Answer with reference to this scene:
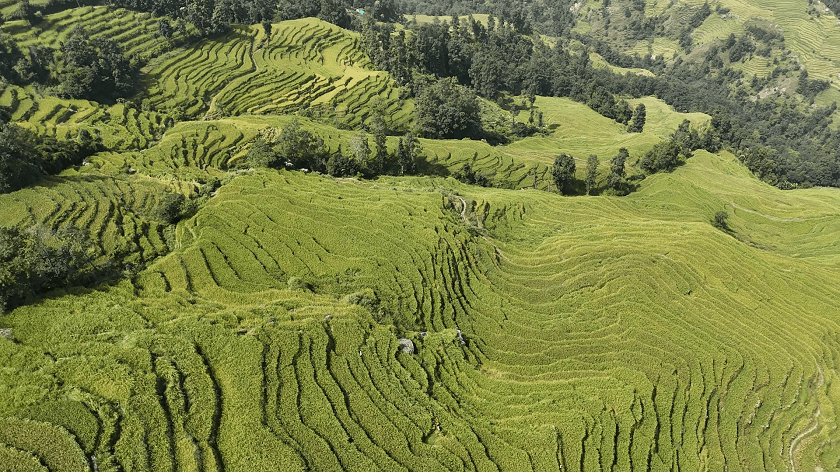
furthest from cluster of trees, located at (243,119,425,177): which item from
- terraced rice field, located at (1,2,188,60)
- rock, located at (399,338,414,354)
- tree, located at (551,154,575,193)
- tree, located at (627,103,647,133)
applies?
tree, located at (627,103,647,133)

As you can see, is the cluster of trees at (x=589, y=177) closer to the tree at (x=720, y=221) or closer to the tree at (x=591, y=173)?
the tree at (x=591, y=173)

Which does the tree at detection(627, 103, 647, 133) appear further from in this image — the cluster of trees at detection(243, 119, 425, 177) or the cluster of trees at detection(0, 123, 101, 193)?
the cluster of trees at detection(0, 123, 101, 193)

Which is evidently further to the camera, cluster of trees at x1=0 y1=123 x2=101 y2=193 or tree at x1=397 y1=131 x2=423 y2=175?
tree at x1=397 y1=131 x2=423 y2=175

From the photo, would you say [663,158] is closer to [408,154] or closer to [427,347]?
[408,154]

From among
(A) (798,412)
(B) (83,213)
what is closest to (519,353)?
(A) (798,412)

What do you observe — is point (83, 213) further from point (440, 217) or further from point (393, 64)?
point (393, 64)

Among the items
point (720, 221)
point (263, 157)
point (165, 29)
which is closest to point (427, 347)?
point (263, 157)
